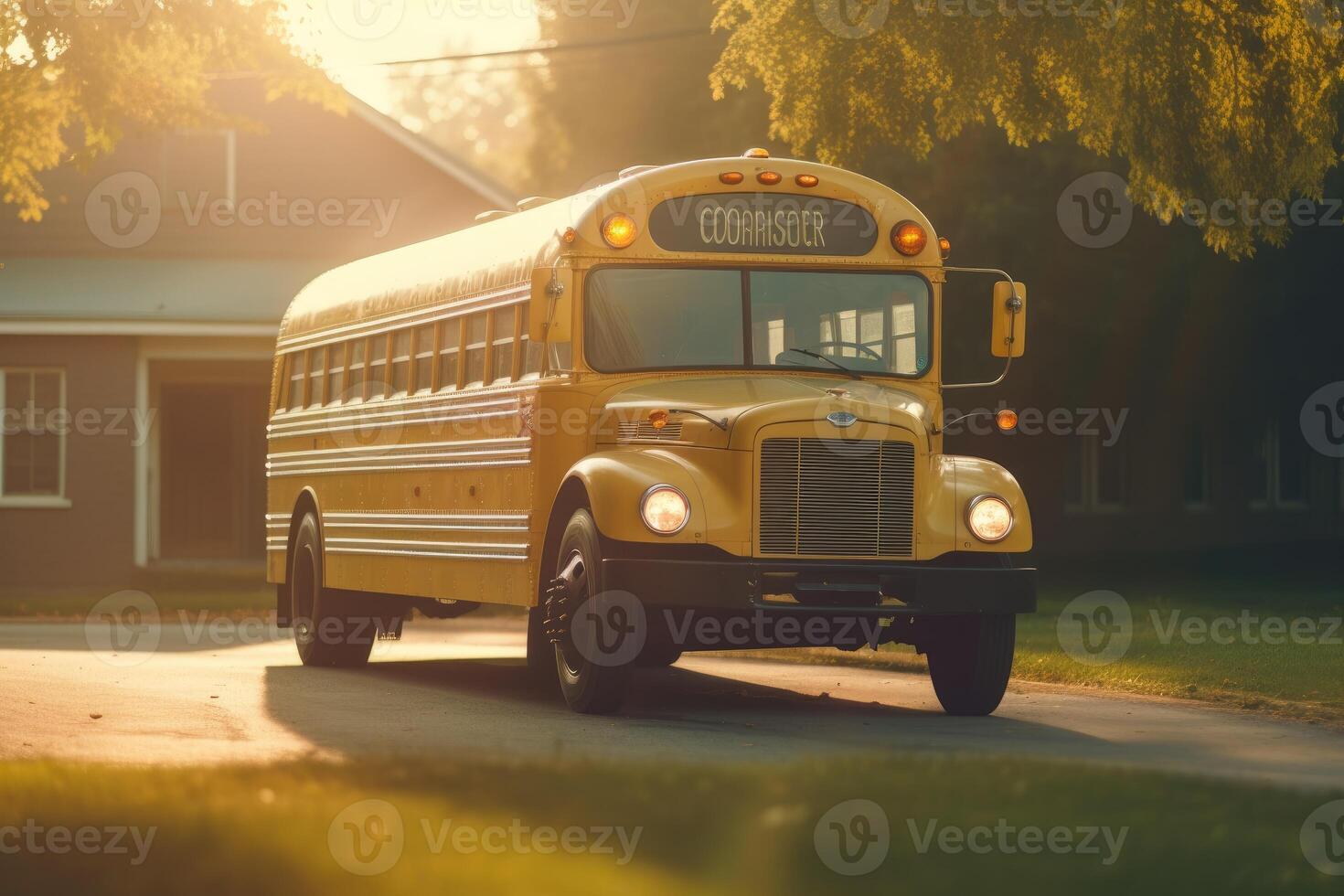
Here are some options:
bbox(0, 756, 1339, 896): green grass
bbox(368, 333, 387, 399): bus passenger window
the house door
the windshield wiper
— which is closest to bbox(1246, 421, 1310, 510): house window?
the house door

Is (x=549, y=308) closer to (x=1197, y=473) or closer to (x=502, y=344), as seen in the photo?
(x=502, y=344)

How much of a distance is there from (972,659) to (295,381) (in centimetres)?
813

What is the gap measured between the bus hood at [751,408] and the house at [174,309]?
1848 cm

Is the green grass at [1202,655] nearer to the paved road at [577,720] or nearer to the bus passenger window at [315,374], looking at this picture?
the paved road at [577,720]

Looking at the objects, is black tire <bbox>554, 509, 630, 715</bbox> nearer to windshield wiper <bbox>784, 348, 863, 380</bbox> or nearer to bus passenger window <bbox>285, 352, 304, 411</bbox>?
windshield wiper <bbox>784, 348, 863, 380</bbox>

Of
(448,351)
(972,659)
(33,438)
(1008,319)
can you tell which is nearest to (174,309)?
(33,438)

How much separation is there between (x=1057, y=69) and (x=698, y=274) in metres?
7.37

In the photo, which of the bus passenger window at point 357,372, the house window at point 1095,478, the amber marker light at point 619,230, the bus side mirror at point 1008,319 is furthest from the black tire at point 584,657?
the house window at point 1095,478

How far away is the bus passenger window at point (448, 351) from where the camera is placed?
15101 millimetres

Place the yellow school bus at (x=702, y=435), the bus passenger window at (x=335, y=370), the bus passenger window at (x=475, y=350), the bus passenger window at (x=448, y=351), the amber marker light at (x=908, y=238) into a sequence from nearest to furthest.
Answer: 1. the yellow school bus at (x=702, y=435)
2. the amber marker light at (x=908, y=238)
3. the bus passenger window at (x=475, y=350)
4. the bus passenger window at (x=448, y=351)
5. the bus passenger window at (x=335, y=370)

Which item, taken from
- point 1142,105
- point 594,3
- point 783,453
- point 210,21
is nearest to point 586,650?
point 783,453

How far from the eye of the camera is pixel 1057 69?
19672 mm

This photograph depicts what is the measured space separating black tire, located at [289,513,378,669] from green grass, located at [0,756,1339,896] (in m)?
8.81

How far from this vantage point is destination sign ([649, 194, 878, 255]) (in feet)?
44.3
